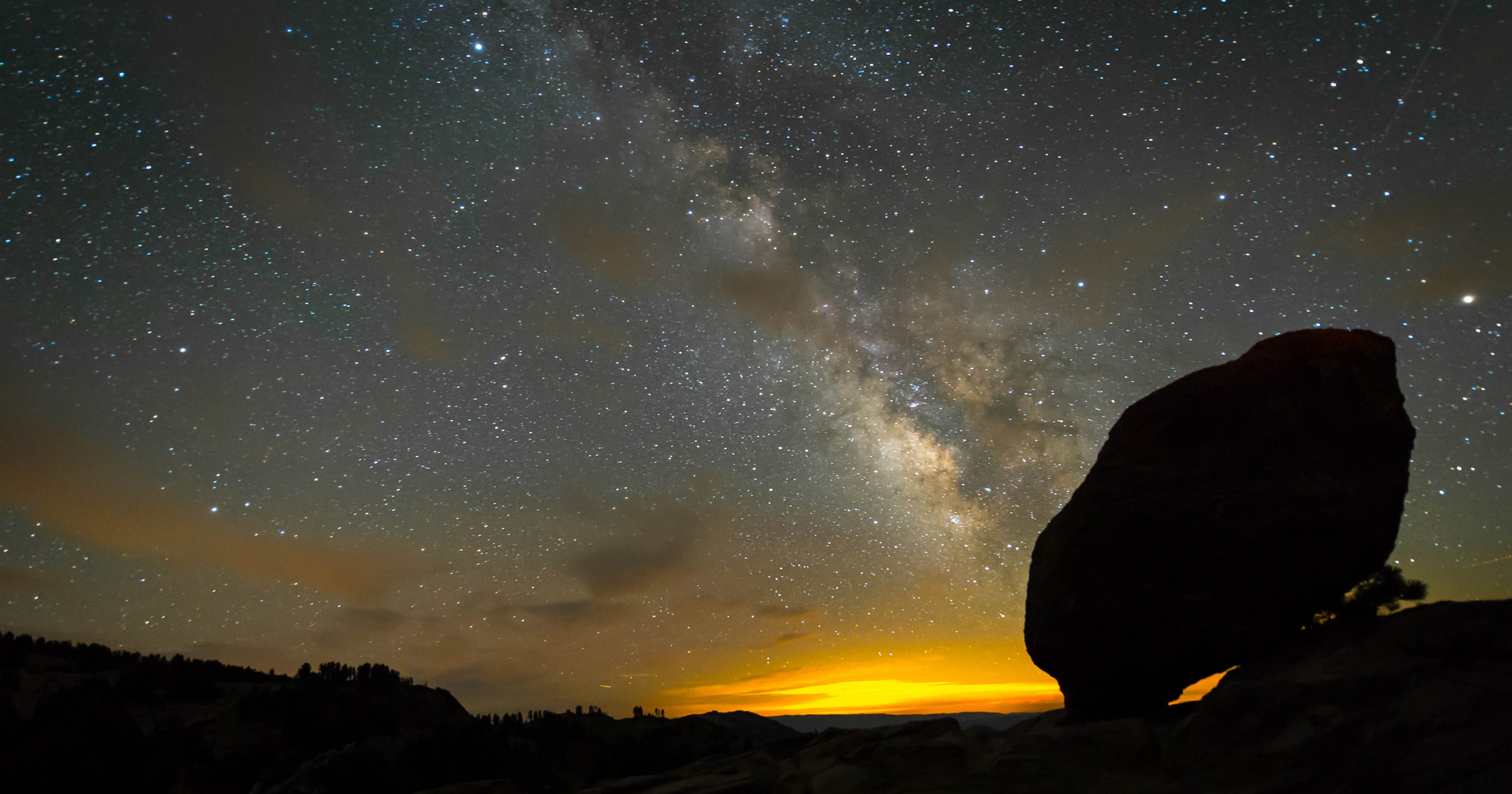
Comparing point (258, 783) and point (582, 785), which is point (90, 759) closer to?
point (258, 783)

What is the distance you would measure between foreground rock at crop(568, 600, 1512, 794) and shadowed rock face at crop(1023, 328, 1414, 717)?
725mm

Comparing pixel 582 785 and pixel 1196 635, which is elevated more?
pixel 1196 635

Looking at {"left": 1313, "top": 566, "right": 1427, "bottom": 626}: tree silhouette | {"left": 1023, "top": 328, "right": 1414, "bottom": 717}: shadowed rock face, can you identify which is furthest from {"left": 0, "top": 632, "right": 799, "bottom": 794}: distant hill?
{"left": 1313, "top": 566, "right": 1427, "bottom": 626}: tree silhouette

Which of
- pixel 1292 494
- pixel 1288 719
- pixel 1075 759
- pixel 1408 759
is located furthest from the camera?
Answer: pixel 1292 494

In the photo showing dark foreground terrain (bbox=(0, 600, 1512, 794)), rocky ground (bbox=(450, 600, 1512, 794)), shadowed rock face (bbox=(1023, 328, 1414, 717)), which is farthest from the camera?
shadowed rock face (bbox=(1023, 328, 1414, 717))

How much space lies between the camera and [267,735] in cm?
1536

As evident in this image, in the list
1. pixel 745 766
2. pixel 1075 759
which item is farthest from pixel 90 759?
pixel 1075 759

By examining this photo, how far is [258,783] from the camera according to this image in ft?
36.2

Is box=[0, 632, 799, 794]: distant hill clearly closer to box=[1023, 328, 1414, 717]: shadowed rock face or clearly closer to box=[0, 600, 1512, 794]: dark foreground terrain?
box=[0, 600, 1512, 794]: dark foreground terrain

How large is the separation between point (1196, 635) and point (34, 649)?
104 feet

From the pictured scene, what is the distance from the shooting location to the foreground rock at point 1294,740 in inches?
228

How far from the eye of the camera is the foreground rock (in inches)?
228

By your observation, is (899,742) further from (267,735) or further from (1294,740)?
(267,735)

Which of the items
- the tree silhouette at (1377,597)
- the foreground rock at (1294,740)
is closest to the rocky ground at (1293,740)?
the foreground rock at (1294,740)
